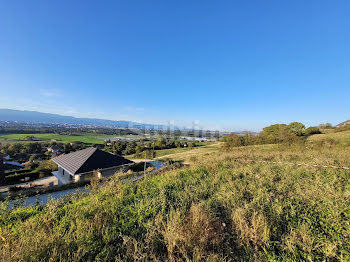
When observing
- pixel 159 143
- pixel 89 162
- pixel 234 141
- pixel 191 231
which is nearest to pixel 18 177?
pixel 89 162

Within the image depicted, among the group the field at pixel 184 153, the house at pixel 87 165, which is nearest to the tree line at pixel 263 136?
the field at pixel 184 153

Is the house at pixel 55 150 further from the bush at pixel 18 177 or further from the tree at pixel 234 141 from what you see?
the tree at pixel 234 141

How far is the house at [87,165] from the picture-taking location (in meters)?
11.8

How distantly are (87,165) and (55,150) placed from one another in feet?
109

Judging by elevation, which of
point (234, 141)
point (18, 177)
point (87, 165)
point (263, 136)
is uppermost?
point (263, 136)

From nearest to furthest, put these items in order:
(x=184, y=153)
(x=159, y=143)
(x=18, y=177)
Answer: (x=18, y=177), (x=184, y=153), (x=159, y=143)

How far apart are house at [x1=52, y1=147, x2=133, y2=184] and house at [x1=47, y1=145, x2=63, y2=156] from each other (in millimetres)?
25005

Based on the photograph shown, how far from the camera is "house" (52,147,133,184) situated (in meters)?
11.8

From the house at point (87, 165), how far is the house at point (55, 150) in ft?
82.0

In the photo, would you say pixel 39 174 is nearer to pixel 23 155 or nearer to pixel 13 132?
pixel 23 155

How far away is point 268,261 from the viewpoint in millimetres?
1370

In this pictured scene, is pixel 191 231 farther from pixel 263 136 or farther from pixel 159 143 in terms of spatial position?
pixel 159 143

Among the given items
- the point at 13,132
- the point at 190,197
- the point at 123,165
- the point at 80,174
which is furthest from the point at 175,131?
the point at 13,132

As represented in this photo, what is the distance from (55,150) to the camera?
36.0m
